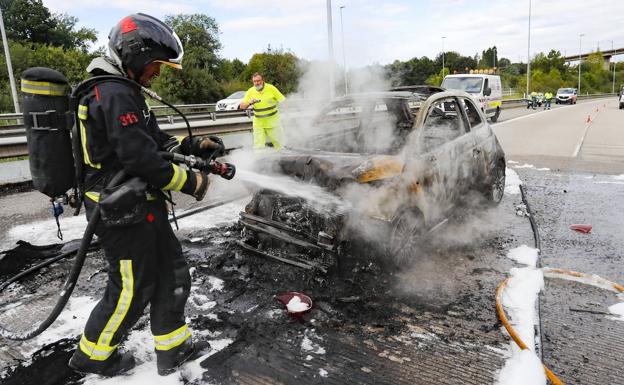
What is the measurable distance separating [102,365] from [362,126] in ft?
11.2

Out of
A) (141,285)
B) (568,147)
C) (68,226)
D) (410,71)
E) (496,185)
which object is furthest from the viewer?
(568,147)

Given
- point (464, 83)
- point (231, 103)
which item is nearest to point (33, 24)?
point (231, 103)

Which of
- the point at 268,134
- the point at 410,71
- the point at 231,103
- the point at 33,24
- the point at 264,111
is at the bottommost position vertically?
the point at 268,134

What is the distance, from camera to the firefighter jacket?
221cm

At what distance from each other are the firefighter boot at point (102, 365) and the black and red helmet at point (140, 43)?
65.7 inches

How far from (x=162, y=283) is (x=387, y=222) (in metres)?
1.80

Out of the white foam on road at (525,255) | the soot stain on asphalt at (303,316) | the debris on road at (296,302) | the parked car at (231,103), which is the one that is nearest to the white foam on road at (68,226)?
the soot stain on asphalt at (303,316)

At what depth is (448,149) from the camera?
4551 millimetres

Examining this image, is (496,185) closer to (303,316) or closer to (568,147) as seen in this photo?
(303,316)

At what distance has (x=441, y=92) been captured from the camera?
4812 mm

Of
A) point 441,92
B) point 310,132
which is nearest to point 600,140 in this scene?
point 441,92

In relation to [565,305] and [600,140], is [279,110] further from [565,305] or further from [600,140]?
[600,140]

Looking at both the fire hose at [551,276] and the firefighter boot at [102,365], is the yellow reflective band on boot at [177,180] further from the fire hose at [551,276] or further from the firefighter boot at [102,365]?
the fire hose at [551,276]

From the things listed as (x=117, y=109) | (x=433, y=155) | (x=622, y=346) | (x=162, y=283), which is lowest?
(x=622, y=346)
